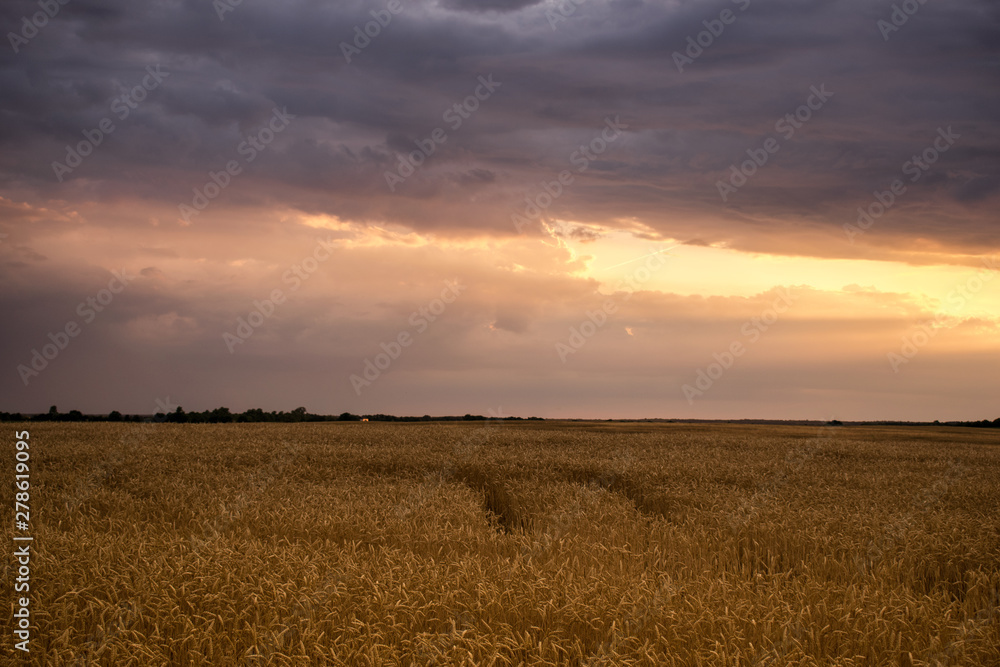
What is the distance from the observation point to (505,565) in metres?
6.40

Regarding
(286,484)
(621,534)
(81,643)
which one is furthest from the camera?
(286,484)

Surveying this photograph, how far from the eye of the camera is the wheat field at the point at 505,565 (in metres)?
4.57

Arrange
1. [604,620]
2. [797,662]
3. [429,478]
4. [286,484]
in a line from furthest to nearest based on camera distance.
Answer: [429,478] → [286,484] → [604,620] → [797,662]

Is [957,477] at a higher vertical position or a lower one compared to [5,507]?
higher

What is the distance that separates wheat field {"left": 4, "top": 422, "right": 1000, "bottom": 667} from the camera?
15.0 feet

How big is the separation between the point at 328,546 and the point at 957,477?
56.3 feet

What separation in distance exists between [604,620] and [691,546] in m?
3.72

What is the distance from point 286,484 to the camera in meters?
12.5

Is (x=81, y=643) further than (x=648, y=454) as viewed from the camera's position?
No

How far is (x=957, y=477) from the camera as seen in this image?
16422mm

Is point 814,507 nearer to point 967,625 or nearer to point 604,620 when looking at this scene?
point 967,625

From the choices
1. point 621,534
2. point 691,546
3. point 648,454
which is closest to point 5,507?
point 621,534

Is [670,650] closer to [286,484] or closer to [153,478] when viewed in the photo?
[286,484]

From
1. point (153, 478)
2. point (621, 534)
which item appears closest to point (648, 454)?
point (621, 534)
